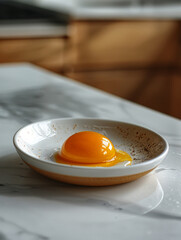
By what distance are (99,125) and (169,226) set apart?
340 mm

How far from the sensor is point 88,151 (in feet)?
2.23

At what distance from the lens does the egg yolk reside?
26.8 inches

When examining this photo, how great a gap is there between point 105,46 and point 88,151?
2177 millimetres

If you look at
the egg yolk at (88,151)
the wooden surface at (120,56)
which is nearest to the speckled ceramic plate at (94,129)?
the egg yolk at (88,151)

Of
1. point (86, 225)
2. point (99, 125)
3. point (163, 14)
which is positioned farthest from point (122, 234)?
point (163, 14)

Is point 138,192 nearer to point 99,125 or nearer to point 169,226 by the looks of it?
point 169,226

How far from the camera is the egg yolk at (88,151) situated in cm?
68

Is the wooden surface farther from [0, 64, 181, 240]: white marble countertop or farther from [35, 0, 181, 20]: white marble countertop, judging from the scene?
[0, 64, 181, 240]: white marble countertop

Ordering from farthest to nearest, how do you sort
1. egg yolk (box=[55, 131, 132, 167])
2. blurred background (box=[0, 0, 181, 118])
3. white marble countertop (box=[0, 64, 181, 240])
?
1. blurred background (box=[0, 0, 181, 118])
2. egg yolk (box=[55, 131, 132, 167])
3. white marble countertop (box=[0, 64, 181, 240])

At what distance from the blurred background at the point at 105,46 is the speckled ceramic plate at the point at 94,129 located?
1855 millimetres

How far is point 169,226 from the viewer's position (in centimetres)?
56

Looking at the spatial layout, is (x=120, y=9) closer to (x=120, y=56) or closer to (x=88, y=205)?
(x=120, y=56)

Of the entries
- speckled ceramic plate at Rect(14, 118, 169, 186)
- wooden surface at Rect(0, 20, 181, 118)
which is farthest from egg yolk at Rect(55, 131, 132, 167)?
wooden surface at Rect(0, 20, 181, 118)

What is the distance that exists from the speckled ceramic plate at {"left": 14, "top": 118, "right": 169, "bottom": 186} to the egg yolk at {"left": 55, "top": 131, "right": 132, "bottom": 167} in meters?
0.02
